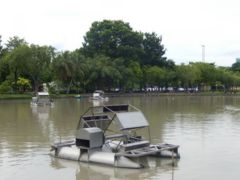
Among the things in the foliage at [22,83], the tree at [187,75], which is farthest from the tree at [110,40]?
A: the foliage at [22,83]

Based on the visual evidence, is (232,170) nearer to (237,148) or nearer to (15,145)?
(237,148)

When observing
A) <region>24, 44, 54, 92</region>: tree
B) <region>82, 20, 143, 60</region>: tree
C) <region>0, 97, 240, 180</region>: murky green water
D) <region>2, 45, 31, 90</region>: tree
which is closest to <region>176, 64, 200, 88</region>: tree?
<region>82, 20, 143, 60</region>: tree

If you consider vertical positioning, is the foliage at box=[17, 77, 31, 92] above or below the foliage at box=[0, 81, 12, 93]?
above

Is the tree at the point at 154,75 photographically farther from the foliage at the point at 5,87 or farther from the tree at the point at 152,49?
the foliage at the point at 5,87

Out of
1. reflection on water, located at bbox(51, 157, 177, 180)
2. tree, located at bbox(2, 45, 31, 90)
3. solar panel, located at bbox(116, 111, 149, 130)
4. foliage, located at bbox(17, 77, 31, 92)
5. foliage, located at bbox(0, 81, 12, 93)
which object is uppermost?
tree, located at bbox(2, 45, 31, 90)

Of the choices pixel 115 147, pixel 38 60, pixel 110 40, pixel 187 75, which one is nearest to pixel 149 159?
pixel 115 147

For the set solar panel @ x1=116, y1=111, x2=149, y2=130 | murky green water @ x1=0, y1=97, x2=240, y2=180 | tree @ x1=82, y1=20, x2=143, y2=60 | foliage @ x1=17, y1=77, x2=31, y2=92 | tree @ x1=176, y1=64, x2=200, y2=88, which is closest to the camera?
murky green water @ x1=0, y1=97, x2=240, y2=180

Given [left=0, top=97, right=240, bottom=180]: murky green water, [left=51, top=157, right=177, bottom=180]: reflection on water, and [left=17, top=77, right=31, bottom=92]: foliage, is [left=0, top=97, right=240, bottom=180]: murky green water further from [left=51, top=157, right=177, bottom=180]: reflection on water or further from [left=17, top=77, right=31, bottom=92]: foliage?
[left=17, top=77, right=31, bottom=92]: foliage

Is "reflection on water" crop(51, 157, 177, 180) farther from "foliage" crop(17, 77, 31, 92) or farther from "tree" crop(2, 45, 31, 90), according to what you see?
"foliage" crop(17, 77, 31, 92)

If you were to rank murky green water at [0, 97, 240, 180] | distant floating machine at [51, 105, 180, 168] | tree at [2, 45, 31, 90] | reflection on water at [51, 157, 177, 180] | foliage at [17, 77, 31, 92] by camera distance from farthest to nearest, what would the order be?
foliage at [17, 77, 31, 92]
tree at [2, 45, 31, 90]
distant floating machine at [51, 105, 180, 168]
murky green water at [0, 97, 240, 180]
reflection on water at [51, 157, 177, 180]

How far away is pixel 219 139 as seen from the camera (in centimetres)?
2184

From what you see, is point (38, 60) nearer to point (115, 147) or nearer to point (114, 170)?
point (115, 147)

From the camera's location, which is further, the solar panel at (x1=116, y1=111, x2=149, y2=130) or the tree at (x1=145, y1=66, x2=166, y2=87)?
the tree at (x1=145, y1=66, x2=166, y2=87)

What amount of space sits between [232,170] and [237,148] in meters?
4.37
